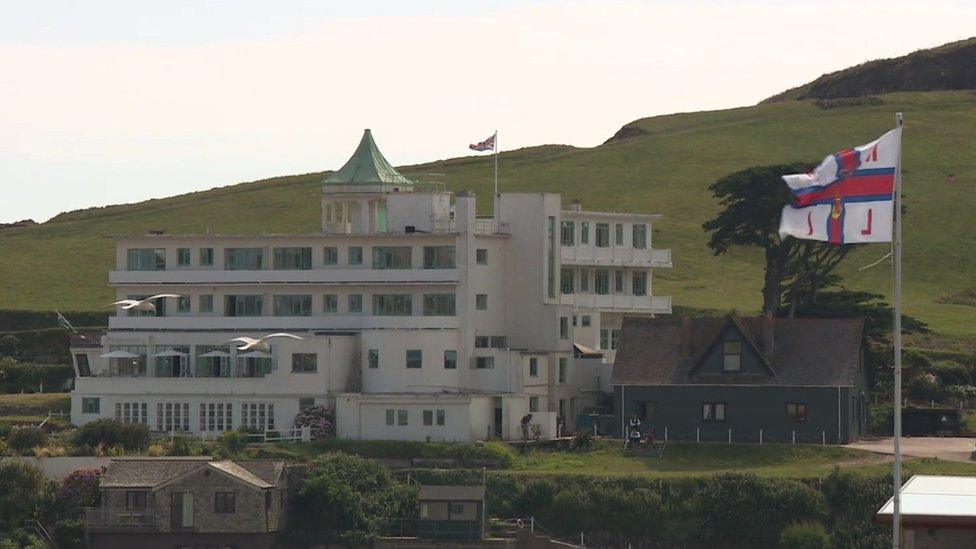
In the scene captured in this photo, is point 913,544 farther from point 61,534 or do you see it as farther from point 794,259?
point 794,259

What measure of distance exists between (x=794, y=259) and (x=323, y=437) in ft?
97.9

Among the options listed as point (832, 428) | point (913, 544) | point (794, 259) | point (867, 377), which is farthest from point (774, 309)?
point (913, 544)

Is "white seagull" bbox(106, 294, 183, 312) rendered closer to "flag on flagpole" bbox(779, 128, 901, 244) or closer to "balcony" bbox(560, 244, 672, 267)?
"balcony" bbox(560, 244, 672, 267)

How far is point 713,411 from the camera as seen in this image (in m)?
104

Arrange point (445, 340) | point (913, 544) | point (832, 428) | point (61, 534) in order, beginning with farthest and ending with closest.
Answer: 1. point (445, 340)
2. point (832, 428)
3. point (61, 534)
4. point (913, 544)

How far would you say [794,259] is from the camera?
123 metres

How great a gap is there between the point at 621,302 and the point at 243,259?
20157 millimetres

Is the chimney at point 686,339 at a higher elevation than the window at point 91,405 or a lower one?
higher

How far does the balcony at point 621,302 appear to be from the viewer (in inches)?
4697

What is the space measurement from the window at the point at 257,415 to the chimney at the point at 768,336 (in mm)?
22189

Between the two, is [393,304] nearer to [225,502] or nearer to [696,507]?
[225,502]

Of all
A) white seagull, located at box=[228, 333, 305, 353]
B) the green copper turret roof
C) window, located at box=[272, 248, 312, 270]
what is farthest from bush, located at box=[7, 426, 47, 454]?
the green copper turret roof

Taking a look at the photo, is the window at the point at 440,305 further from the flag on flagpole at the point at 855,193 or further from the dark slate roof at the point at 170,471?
the flag on flagpole at the point at 855,193

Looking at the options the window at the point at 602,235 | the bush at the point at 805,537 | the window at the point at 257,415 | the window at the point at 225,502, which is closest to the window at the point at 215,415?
the window at the point at 257,415
